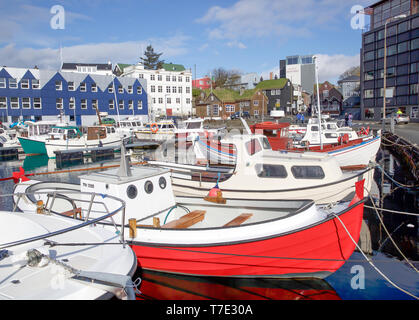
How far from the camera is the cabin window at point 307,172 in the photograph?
11.3 meters

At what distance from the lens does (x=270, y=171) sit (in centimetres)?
1148

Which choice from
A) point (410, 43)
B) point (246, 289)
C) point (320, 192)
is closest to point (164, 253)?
point (246, 289)

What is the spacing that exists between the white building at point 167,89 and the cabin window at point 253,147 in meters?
58.5

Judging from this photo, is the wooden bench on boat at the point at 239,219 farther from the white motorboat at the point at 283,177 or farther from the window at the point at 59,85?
the window at the point at 59,85

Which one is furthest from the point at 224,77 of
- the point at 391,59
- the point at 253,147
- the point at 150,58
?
the point at 253,147

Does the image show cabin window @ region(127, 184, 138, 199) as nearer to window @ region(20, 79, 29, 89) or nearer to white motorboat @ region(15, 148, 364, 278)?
white motorboat @ region(15, 148, 364, 278)

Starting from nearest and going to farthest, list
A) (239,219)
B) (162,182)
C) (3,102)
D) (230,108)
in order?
(239,219), (162,182), (3,102), (230,108)

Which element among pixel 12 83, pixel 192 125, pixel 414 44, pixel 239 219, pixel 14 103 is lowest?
pixel 239 219

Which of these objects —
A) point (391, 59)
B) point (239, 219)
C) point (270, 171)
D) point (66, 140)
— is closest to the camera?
point (239, 219)

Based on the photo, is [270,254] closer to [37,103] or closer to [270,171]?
[270,171]

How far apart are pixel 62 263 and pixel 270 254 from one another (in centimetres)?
460

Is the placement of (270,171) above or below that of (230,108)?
below

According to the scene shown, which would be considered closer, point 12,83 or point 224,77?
point 12,83

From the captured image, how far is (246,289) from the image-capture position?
8055 mm
